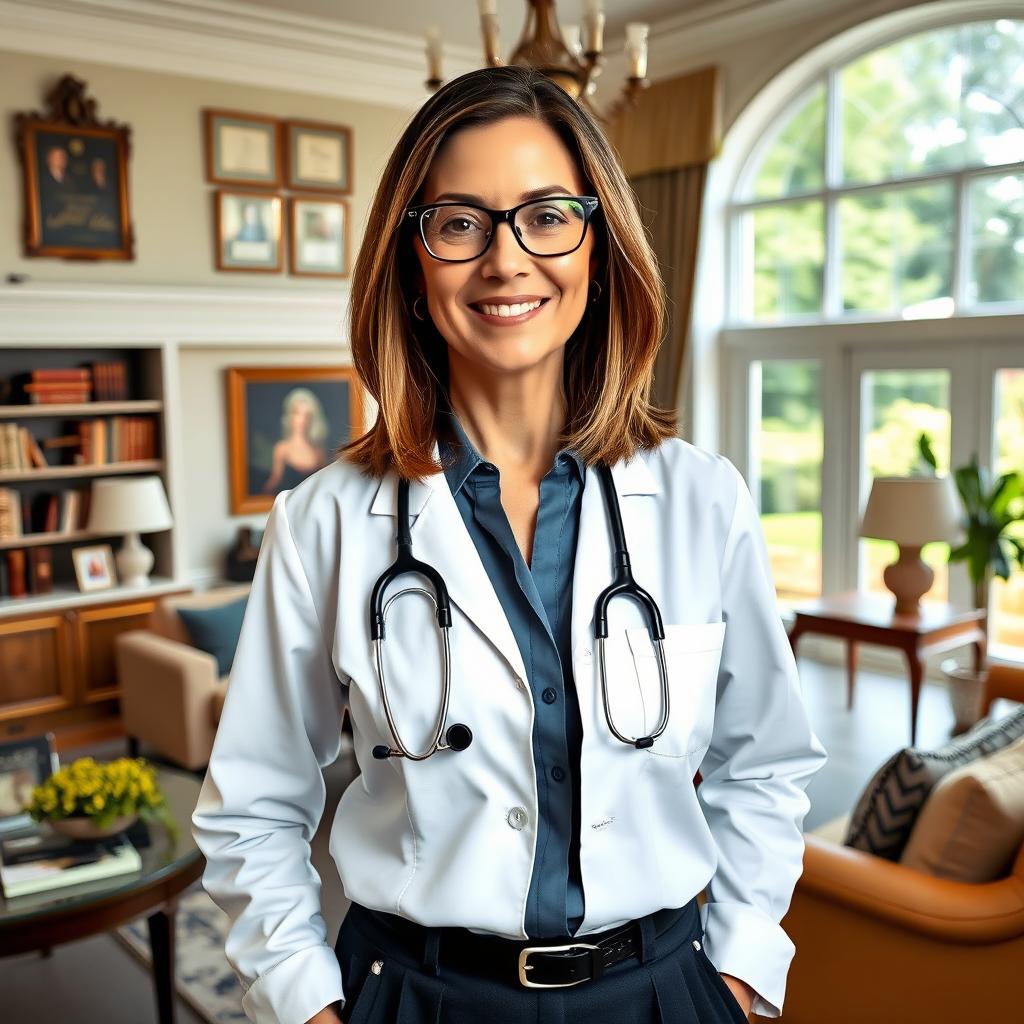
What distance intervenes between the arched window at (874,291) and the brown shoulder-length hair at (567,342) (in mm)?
4320

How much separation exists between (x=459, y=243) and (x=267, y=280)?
5.40 meters

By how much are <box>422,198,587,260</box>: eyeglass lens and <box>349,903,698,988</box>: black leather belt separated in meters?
0.72

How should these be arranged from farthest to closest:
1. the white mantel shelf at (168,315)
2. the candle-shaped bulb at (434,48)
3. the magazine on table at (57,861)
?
the white mantel shelf at (168,315), the candle-shaped bulb at (434,48), the magazine on table at (57,861)

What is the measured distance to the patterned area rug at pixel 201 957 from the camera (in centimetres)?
290

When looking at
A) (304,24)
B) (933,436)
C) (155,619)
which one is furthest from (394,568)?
(304,24)

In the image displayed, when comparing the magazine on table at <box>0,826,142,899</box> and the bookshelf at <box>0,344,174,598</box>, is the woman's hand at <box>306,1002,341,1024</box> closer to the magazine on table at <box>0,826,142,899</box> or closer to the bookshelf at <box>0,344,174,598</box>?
the magazine on table at <box>0,826,142,899</box>

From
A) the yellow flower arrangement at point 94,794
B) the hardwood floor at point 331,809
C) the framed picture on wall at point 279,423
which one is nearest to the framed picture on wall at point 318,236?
the framed picture on wall at point 279,423

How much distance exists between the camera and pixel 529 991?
1.10 m

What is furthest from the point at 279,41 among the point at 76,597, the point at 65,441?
the point at 76,597

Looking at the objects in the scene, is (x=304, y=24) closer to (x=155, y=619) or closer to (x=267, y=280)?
(x=267, y=280)

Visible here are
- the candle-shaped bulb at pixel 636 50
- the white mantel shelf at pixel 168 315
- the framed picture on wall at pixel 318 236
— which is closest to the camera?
the candle-shaped bulb at pixel 636 50

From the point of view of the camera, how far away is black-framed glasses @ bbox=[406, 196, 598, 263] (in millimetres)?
1152

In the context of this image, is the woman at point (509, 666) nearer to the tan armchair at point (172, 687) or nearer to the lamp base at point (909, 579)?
the tan armchair at point (172, 687)

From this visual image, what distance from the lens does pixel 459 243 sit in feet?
3.81
